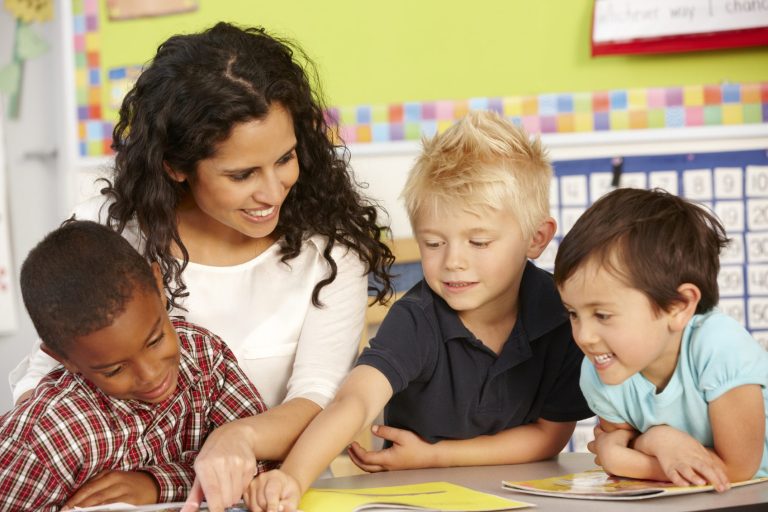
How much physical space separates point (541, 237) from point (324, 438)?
0.46 m

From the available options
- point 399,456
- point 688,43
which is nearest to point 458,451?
point 399,456

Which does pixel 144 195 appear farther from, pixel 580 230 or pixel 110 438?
pixel 580 230

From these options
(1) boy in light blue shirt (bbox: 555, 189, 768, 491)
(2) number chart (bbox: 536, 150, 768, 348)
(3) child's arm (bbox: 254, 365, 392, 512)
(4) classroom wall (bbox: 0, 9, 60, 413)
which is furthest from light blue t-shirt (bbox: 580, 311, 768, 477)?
(4) classroom wall (bbox: 0, 9, 60, 413)

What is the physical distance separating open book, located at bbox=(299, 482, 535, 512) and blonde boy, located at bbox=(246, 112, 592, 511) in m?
0.19

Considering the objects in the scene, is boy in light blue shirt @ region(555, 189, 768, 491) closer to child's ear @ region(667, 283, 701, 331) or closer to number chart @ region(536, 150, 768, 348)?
child's ear @ region(667, 283, 701, 331)

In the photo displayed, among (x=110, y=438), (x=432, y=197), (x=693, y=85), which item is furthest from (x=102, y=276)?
(x=693, y=85)

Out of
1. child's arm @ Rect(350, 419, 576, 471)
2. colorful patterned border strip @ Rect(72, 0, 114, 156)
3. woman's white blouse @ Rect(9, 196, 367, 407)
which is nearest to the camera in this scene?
child's arm @ Rect(350, 419, 576, 471)

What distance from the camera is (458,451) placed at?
1.18m

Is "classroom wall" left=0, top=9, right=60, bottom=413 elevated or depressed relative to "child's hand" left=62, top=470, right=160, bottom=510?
elevated

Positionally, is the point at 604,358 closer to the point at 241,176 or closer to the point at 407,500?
the point at 407,500

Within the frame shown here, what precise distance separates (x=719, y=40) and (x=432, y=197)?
45.0 inches

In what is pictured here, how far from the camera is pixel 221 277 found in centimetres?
131

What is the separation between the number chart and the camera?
2.08m

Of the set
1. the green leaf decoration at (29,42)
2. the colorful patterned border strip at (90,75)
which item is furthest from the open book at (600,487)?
the green leaf decoration at (29,42)
